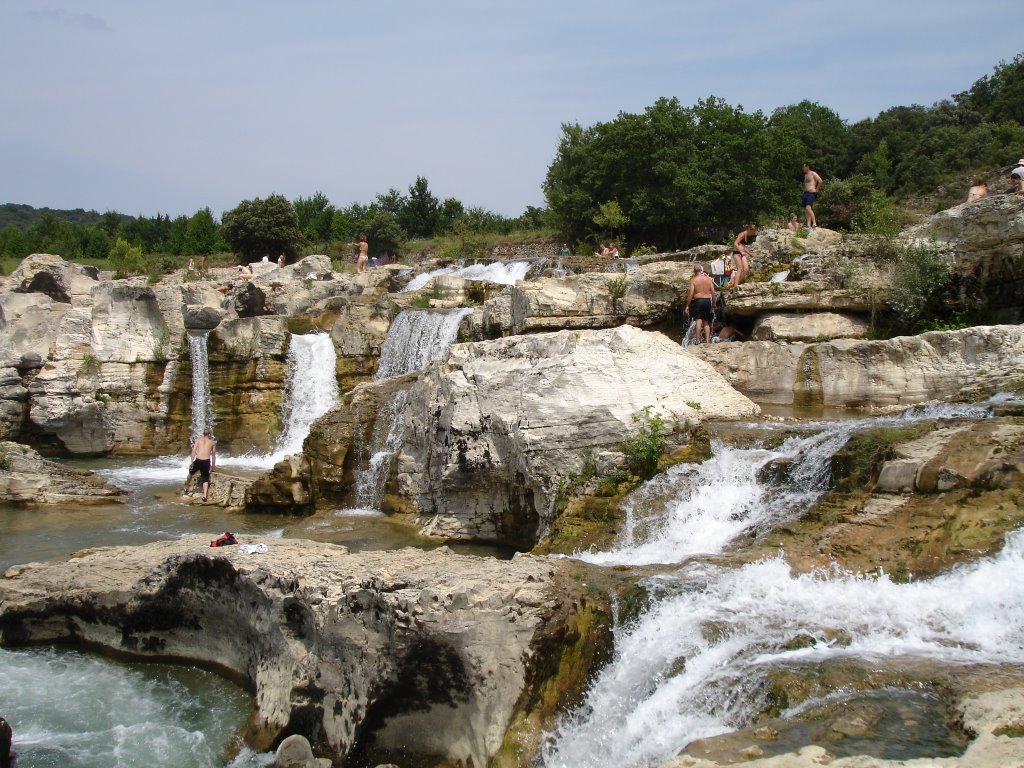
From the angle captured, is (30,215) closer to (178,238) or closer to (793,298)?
(178,238)

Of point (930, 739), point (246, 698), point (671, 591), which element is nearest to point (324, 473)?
point (246, 698)

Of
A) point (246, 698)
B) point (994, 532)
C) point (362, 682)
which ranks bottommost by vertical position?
point (246, 698)

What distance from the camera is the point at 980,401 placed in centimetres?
940

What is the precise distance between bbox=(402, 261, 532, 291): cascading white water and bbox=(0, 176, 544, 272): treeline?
847cm

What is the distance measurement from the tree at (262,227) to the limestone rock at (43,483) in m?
26.0

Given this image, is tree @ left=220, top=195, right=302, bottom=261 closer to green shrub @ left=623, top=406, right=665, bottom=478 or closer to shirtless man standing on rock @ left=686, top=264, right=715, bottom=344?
shirtless man standing on rock @ left=686, top=264, right=715, bottom=344

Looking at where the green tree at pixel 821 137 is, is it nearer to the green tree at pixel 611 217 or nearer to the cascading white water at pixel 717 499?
the green tree at pixel 611 217

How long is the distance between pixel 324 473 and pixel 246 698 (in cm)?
578

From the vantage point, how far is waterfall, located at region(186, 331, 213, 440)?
19266mm

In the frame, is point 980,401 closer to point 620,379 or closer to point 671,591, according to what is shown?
point 620,379

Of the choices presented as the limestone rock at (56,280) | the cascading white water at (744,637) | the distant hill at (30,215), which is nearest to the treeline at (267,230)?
the limestone rock at (56,280)

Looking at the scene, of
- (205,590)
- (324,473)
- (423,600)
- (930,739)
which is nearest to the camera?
(930,739)

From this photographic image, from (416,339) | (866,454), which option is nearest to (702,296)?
(866,454)

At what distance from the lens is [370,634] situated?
609cm
